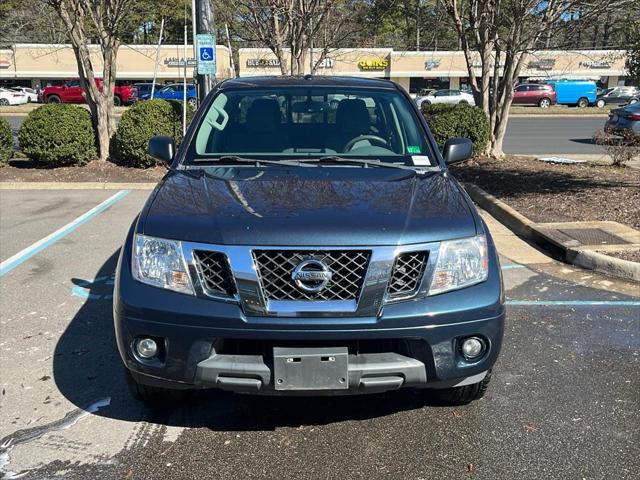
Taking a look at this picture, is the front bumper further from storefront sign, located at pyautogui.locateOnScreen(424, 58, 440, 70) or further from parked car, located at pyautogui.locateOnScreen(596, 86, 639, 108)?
storefront sign, located at pyautogui.locateOnScreen(424, 58, 440, 70)

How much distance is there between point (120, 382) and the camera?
366 cm

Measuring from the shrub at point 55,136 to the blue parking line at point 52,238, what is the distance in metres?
2.43

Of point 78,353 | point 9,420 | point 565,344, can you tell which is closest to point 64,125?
point 78,353

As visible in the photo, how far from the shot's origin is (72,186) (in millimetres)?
10438

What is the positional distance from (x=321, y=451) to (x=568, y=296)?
10.1 ft

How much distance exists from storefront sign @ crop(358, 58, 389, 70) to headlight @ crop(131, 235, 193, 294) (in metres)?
51.9

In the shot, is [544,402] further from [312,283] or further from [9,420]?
[9,420]

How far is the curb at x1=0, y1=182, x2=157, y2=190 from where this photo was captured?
10.4 meters

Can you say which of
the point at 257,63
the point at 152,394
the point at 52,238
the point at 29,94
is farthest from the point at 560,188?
the point at 29,94

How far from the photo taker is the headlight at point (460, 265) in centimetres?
277

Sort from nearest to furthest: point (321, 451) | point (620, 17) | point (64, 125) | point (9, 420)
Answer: point (321, 451) < point (9, 420) < point (620, 17) < point (64, 125)

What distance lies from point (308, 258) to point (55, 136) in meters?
9.93

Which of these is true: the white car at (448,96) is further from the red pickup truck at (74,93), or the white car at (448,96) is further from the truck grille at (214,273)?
the truck grille at (214,273)

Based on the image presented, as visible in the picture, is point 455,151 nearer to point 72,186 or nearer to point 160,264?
point 160,264
